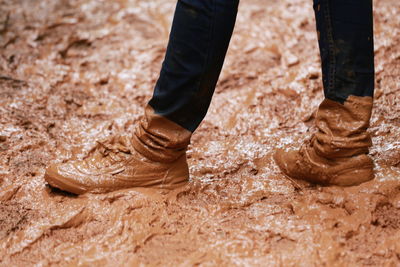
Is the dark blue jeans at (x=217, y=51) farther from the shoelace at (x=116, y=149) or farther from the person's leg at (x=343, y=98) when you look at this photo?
the shoelace at (x=116, y=149)

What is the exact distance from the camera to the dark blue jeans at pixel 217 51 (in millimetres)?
1197

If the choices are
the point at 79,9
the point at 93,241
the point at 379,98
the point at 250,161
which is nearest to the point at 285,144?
the point at 250,161

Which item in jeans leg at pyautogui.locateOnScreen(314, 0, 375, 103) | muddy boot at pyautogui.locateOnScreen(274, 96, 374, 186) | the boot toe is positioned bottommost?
the boot toe

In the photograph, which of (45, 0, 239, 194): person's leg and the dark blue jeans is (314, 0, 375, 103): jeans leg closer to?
the dark blue jeans

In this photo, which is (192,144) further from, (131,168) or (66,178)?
(66,178)

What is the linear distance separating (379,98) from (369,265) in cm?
100

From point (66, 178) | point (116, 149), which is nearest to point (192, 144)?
point (116, 149)

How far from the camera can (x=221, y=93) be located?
2.16 m

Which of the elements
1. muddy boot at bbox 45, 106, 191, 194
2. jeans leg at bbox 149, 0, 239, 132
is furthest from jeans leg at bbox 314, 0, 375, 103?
muddy boot at bbox 45, 106, 191, 194

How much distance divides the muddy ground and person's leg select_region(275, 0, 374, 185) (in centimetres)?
6

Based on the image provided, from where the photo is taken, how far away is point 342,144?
134cm

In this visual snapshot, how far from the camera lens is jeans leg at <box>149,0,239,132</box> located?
119 cm

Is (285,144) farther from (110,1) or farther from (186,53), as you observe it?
(110,1)

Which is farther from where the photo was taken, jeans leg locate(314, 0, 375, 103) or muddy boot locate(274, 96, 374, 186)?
muddy boot locate(274, 96, 374, 186)
